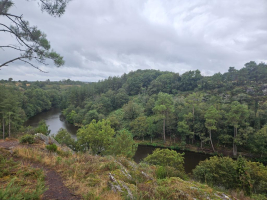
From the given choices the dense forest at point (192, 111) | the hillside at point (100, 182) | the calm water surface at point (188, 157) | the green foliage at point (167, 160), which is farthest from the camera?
the dense forest at point (192, 111)

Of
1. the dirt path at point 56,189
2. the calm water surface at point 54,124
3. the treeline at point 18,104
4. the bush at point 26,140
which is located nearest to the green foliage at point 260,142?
the dirt path at point 56,189

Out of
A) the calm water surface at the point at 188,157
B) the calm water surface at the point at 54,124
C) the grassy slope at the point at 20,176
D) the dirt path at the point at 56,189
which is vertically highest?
the grassy slope at the point at 20,176

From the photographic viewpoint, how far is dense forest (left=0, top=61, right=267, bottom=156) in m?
23.4

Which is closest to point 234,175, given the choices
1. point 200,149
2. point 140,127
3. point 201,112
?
point 200,149

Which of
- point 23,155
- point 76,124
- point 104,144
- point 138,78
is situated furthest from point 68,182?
point 138,78

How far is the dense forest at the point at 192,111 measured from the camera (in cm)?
2339

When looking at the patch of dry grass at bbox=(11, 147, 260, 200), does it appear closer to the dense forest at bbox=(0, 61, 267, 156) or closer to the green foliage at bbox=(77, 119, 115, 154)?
the green foliage at bbox=(77, 119, 115, 154)

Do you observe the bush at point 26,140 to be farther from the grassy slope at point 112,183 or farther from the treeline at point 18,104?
the treeline at point 18,104

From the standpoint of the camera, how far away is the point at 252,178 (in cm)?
1135

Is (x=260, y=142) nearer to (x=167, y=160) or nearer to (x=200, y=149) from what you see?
(x=200, y=149)

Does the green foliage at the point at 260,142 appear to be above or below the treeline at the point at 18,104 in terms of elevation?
below

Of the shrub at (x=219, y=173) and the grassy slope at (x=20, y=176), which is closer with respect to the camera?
the grassy slope at (x=20, y=176)

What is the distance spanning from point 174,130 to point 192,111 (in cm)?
561

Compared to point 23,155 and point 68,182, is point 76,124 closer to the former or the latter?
point 23,155
